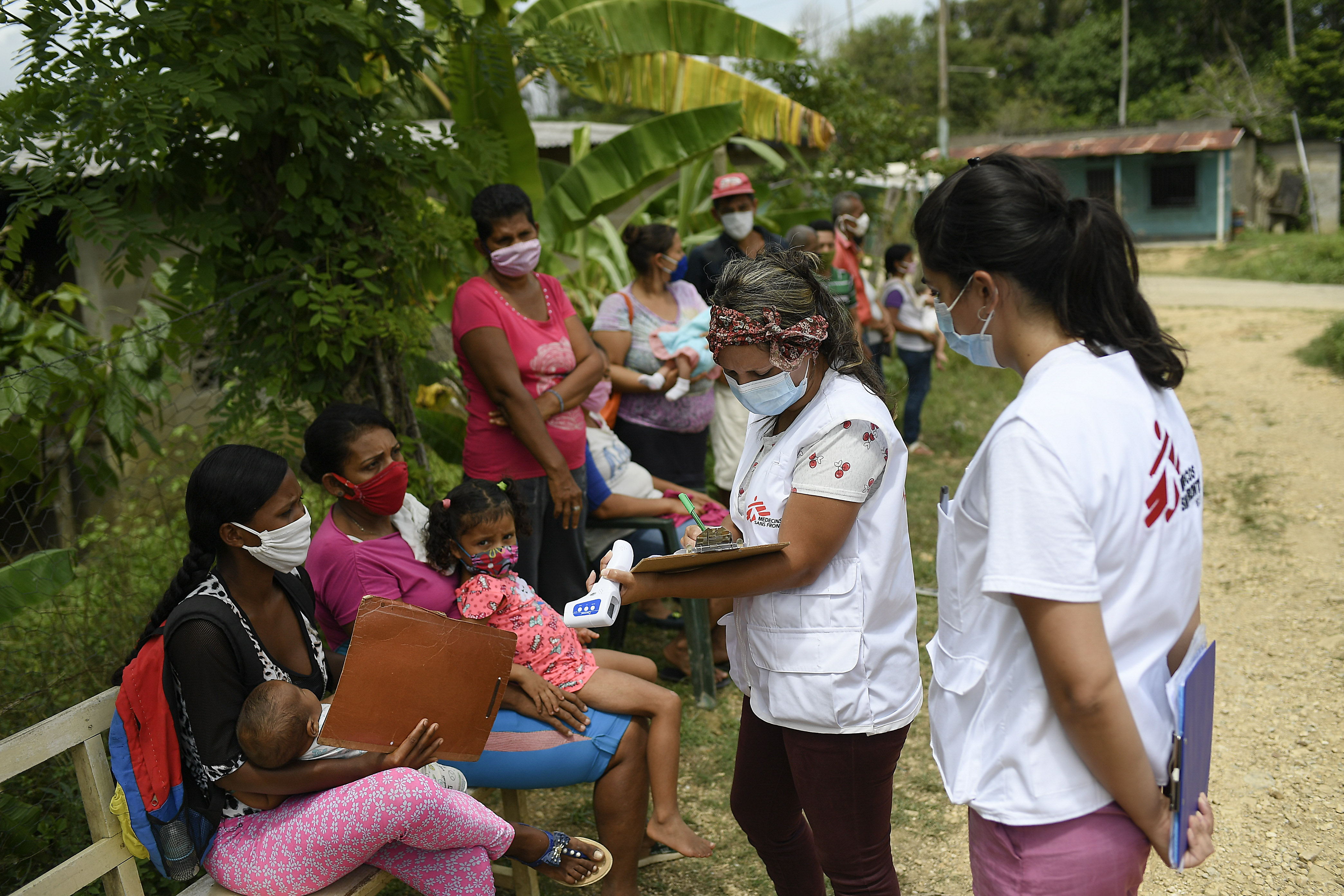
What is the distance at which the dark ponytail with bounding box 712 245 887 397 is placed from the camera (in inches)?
83.7

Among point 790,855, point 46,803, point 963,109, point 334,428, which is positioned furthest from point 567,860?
point 963,109

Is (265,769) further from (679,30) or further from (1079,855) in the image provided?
(679,30)

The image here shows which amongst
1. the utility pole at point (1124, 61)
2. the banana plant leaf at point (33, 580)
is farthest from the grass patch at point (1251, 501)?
Result: the utility pole at point (1124, 61)

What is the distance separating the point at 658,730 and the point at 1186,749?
1734mm

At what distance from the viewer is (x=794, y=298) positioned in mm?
2135

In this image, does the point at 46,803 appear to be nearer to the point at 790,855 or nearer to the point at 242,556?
the point at 242,556

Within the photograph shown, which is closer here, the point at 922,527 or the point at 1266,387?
the point at 922,527

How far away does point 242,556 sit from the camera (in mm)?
2455

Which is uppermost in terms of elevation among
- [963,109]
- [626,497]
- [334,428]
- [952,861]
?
[963,109]

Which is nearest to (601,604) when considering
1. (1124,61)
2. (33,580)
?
(33,580)

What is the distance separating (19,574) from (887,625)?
2.77m

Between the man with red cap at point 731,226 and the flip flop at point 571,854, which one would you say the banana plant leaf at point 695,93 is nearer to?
the man with red cap at point 731,226

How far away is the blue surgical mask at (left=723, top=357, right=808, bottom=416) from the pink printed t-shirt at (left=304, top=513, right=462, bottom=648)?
1.21 meters

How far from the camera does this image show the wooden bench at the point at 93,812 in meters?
2.19
